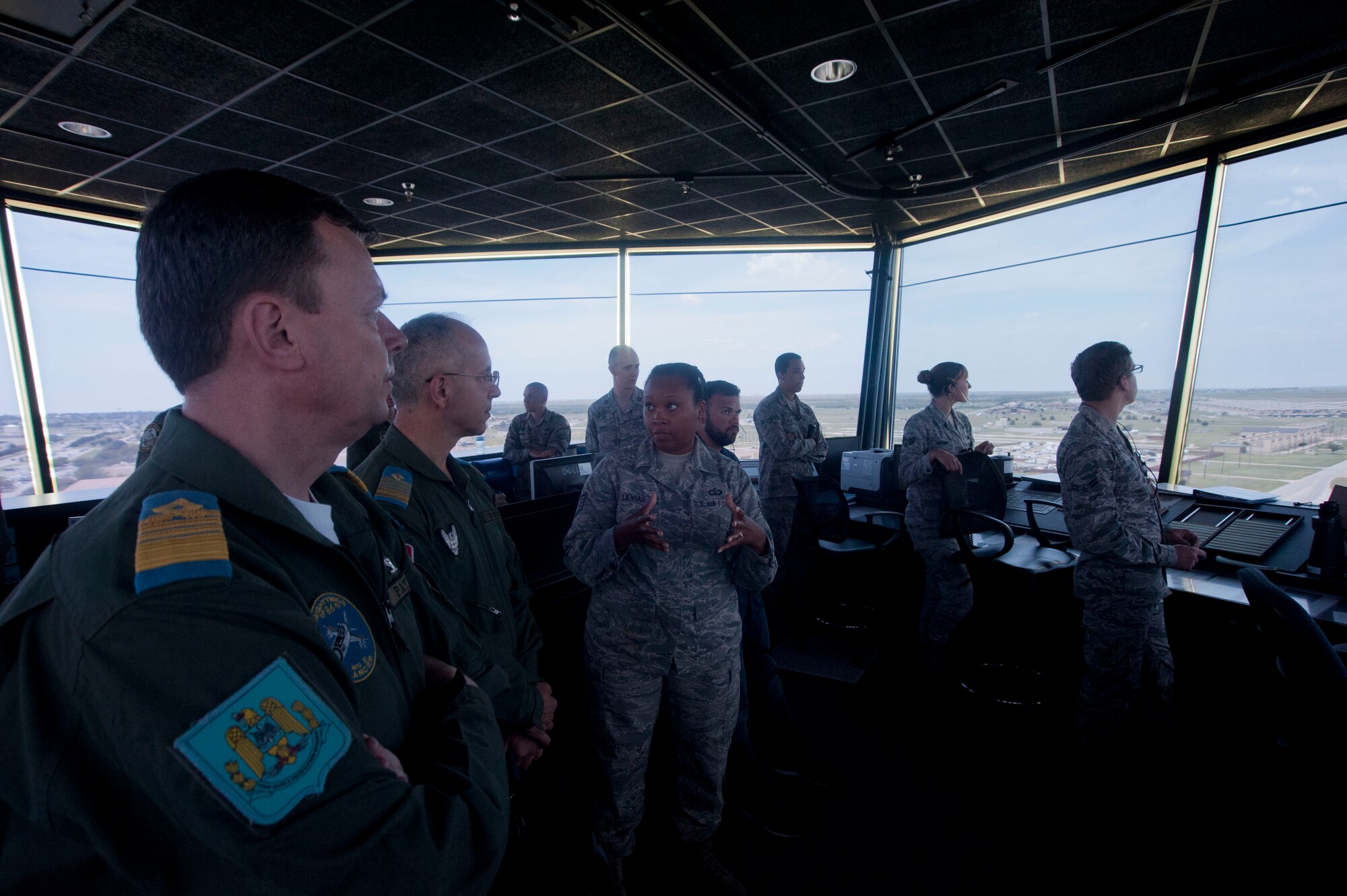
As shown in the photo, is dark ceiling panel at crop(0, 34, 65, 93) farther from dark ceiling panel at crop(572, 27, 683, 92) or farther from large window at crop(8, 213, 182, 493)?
dark ceiling panel at crop(572, 27, 683, 92)

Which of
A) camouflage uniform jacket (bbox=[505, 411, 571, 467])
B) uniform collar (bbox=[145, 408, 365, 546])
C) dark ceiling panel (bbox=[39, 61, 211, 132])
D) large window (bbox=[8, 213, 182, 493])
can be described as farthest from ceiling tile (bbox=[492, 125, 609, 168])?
uniform collar (bbox=[145, 408, 365, 546])

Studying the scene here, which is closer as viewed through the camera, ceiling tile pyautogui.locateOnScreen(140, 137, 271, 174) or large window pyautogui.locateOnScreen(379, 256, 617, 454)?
ceiling tile pyautogui.locateOnScreen(140, 137, 271, 174)

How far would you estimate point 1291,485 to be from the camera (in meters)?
3.08

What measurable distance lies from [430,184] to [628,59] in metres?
2.45

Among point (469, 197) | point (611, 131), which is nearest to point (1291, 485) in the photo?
point (611, 131)

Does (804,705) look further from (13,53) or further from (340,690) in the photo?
(13,53)

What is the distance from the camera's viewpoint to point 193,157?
160 inches

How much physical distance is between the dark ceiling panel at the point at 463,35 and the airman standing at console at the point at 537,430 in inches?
106

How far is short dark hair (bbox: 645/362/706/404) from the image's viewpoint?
184cm

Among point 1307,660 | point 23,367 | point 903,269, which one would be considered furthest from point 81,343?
point 1307,660

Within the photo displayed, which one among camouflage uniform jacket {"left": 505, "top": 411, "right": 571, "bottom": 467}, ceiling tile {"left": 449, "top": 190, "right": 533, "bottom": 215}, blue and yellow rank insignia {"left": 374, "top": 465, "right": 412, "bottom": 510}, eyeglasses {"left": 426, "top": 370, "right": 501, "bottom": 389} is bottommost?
camouflage uniform jacket {"left": 505, "top": 411, "right": 571, "bottom": 467}

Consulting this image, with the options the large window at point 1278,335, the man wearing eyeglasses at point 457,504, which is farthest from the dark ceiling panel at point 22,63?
the large window at point 1278,335

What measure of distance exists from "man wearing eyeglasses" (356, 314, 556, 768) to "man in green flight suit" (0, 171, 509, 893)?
531 millimetres

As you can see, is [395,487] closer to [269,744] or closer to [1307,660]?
[269,744]
